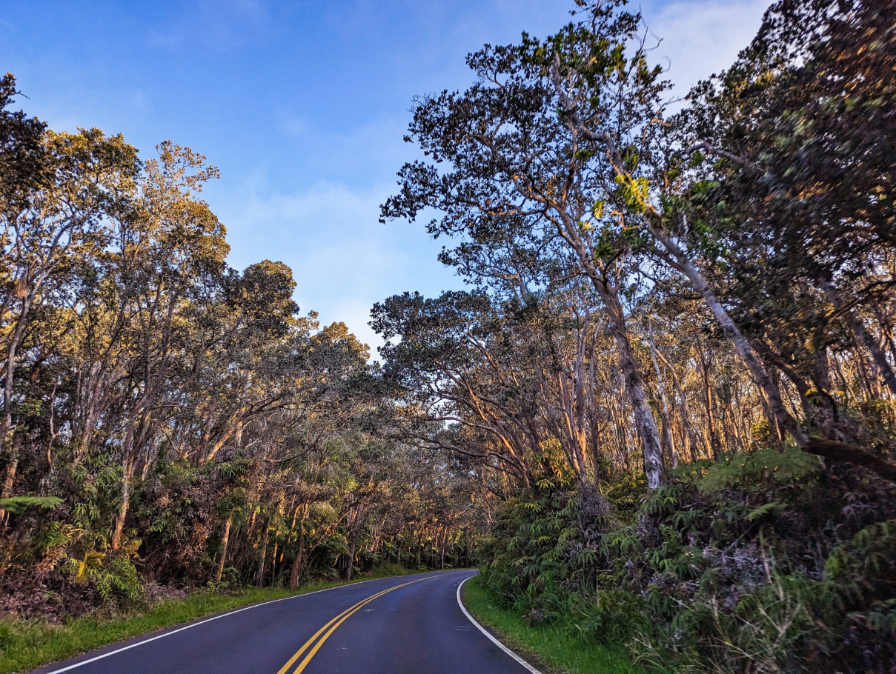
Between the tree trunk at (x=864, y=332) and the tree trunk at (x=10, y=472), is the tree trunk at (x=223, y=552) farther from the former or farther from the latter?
the tree trunk at (x=864, y=332)

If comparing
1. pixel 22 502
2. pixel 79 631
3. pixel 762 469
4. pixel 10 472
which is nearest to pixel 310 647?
pixel 79 631

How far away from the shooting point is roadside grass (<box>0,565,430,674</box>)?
282 inches

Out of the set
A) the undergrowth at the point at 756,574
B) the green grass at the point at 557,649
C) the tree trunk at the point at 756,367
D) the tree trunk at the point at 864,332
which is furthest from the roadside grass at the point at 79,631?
the tree trunk at the point at 864,332

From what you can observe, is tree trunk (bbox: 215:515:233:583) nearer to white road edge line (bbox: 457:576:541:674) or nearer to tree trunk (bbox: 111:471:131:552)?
tree trunk (bbox: 111:471:131:552)

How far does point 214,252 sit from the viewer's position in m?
16.1

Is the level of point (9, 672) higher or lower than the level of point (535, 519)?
lower

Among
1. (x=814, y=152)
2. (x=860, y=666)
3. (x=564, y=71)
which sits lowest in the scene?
(x=860, y=666)

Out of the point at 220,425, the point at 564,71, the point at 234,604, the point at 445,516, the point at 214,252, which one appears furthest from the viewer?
the point at 445,516

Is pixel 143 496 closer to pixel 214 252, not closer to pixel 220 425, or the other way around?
pixel 220 425

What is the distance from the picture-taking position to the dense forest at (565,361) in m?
4.80

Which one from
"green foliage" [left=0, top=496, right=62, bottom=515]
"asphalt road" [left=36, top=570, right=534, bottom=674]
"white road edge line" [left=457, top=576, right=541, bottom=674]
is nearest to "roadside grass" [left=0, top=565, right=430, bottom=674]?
"asphalt road" [left=36, top=570, right=534, bottom=674]

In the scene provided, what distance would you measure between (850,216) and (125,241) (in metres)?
16.9

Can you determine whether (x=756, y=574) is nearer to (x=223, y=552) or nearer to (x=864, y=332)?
(x=864, y=332)

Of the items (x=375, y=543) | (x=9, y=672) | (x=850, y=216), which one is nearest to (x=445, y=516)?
(x=375, y=543)
